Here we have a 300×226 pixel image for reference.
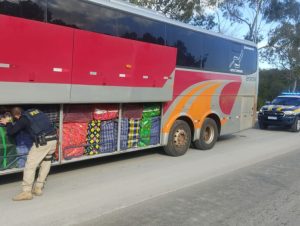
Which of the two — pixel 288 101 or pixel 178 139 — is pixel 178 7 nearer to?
pixel 288 101

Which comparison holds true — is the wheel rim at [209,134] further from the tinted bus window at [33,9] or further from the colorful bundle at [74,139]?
the tinted bus window at [33,9]

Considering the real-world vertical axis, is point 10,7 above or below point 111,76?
above

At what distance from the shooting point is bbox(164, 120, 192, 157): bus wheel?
10398 mm

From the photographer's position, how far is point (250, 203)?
672 cm

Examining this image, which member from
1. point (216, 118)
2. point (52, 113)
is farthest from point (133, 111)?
point (216, 118)

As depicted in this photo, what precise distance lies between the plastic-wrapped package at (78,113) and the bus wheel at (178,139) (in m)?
2.76

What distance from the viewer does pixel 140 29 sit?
9102 mm

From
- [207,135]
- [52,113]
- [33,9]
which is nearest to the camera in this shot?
[33,9]

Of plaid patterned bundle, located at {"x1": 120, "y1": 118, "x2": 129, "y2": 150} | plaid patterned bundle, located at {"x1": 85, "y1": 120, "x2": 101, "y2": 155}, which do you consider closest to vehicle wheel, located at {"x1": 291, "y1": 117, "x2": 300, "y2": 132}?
plaid patterned bundle, located at {"x1": 120, "y1": 118, "x2": 129, "y2": 150}

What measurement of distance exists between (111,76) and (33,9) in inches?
78.2

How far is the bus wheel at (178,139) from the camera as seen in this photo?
34.1 feet

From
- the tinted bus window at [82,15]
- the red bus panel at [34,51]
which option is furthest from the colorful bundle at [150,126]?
the red bus panel at [34,51]

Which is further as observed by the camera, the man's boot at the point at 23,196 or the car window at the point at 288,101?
the car window at the point at 288,101

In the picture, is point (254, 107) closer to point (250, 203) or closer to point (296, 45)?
point (250, 203)
